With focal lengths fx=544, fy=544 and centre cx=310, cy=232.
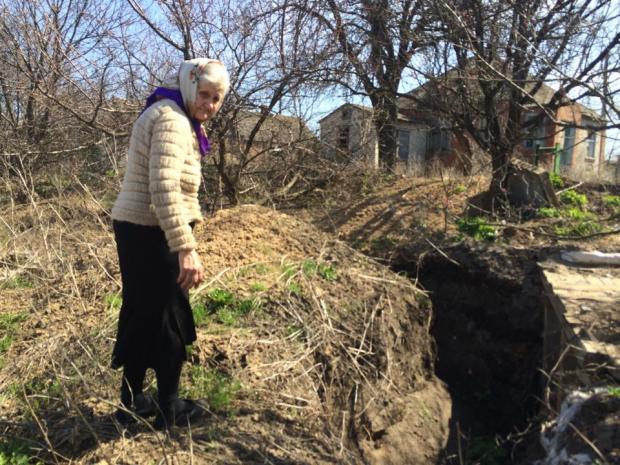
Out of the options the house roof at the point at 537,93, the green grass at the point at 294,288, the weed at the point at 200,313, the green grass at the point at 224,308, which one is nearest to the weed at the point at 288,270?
the green grass at the point at 294,288

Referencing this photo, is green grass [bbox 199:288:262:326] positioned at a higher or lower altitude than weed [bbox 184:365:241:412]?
higher

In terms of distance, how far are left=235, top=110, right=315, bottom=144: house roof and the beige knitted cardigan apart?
5407 mm

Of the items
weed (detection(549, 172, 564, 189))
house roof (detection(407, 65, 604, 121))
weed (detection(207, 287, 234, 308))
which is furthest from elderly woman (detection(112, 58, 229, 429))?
weed (detection(549, 172, 564, 189))

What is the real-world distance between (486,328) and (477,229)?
142 cm

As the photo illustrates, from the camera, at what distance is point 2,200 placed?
8.77 meters

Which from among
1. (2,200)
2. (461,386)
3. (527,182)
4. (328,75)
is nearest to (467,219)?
(527,182)

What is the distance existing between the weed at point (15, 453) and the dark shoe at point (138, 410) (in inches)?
17.3

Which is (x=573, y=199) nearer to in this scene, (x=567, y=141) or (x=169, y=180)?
(x=169, y=180)

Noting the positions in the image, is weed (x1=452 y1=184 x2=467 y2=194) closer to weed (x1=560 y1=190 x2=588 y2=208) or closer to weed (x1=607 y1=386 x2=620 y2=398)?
weed (x1=560 y1=190 x2=588 y2=208)

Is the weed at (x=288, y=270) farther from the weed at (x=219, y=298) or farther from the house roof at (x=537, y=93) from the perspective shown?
the house roof at (x=537, y=93)

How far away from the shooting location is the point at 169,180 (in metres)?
2.45

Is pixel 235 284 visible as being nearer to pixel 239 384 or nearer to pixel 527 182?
pixel 239 384

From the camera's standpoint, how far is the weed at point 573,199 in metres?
8.34

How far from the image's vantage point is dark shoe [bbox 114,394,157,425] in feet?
9.66
